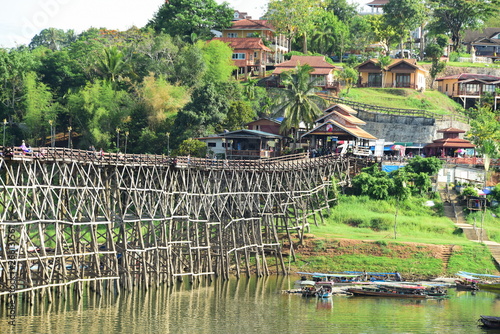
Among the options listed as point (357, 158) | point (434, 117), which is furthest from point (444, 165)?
point (434, 117)

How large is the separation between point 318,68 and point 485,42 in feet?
128

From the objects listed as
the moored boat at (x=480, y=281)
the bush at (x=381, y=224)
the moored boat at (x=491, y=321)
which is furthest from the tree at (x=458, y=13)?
the moored boat at (x=491, y=321)

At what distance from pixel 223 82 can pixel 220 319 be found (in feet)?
178

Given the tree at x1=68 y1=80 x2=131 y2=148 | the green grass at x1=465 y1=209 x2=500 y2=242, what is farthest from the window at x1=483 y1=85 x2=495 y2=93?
the tree at x1=68 y1=80 x2=131 y2=148

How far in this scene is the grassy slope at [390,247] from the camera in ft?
213

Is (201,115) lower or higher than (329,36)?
lower

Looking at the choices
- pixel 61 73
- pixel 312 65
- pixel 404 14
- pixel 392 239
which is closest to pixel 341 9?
pixel 404 14

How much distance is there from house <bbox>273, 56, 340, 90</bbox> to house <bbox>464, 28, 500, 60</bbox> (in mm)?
32348

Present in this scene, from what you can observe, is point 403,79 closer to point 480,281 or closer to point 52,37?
point 480,281

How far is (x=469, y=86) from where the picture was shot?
115 meters

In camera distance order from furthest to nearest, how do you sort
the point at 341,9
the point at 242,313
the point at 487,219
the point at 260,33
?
the point at 341,9
the point at 260,33
the point at 487,219
the point at 242,313

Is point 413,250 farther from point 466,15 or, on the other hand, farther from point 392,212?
point 466,15

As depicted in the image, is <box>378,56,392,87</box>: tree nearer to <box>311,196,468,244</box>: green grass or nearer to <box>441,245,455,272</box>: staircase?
<box>311,196,468,244</box>: green grass

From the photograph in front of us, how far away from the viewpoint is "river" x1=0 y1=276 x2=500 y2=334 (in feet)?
151
